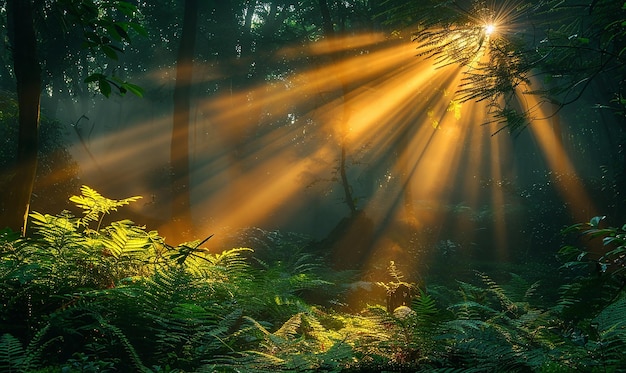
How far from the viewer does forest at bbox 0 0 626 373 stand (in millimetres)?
2754

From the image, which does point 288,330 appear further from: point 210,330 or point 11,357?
point 11,357

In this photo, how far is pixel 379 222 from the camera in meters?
23.9

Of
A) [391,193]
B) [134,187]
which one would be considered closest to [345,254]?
[134,187]

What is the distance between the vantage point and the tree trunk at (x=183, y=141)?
12.7 metres

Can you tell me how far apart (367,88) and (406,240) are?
6.80m

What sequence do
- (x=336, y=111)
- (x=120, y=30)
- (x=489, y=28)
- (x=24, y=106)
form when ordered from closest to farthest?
(x=120, y=30)
(x=489, y=28)
(x=24, y=106)
(x=336, y=111)

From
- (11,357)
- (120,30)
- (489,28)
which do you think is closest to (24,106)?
(120,30)

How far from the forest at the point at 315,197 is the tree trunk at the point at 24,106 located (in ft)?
0.08

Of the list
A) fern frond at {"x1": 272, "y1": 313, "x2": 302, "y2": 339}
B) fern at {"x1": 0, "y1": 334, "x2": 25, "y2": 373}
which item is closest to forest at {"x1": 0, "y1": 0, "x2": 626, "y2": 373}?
fern at {"x1": 0, "y1": 334, "x2": 25, "y2": 373}

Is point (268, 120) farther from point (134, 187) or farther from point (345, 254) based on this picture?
point (345, 254)

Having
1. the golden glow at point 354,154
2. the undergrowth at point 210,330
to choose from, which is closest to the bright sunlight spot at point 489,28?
the undergrowth at point 210,330

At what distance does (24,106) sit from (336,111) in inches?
843

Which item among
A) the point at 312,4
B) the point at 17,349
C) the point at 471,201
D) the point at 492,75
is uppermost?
the point at 312,4

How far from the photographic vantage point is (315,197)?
3556 centimetres
